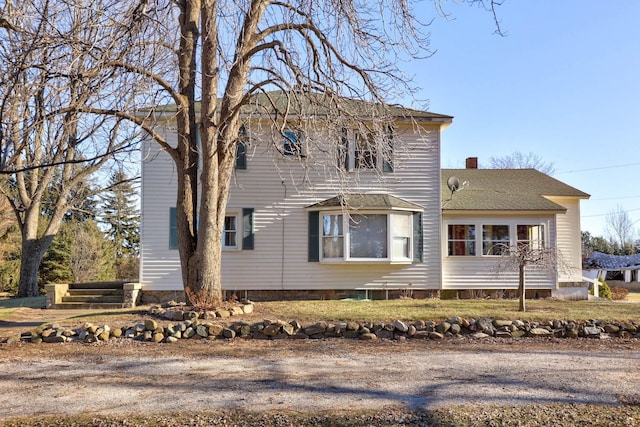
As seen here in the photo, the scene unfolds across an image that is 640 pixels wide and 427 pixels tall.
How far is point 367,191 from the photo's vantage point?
53.8 ft

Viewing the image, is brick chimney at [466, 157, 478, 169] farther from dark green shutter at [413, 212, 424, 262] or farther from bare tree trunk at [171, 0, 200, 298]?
bare tree trunk at [171, 0, 200, 298]

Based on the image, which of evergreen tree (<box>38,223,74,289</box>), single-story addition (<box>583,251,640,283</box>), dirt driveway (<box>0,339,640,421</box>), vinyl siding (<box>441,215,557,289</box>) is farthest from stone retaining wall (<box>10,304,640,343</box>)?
single-story addition (<box>583,251,640,283</box>)

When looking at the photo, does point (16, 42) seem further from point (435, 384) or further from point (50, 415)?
point (435, 384)

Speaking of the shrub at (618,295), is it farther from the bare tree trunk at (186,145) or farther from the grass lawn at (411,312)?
the bare tree trunk at (186,145)

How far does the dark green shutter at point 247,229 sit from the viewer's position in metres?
15.8

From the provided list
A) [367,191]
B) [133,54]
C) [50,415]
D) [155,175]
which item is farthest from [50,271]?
[50,415]

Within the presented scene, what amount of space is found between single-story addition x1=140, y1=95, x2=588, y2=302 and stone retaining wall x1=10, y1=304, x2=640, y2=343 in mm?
5520

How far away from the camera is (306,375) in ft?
22.4

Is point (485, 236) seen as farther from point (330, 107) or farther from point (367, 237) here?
point (330, 107)

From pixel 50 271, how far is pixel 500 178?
783 inches

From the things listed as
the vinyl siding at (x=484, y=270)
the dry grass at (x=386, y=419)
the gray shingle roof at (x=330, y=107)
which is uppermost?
the gray shingle roof at (x=330, y=107)

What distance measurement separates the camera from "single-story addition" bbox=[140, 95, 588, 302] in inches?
615

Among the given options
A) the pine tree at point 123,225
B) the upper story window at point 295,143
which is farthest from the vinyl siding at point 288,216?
the pine tree at point 123,225

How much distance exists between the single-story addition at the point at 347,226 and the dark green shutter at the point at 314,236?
0.03m
